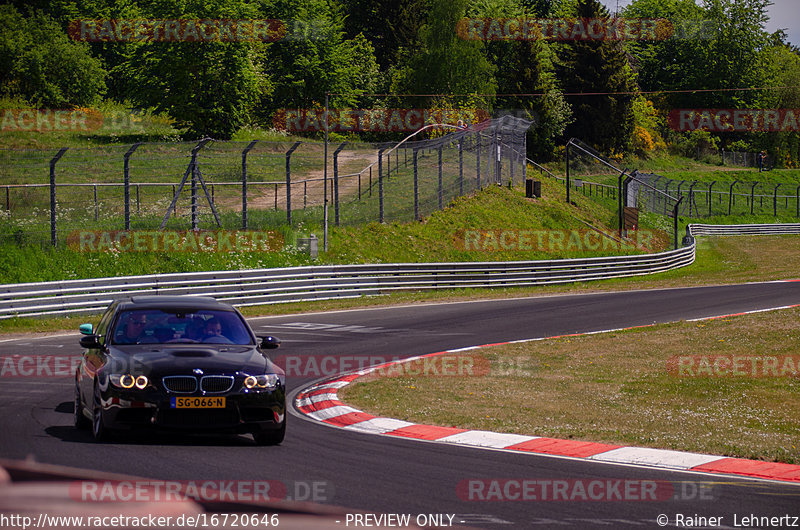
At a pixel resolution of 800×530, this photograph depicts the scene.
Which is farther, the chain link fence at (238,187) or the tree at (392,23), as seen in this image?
the tree at (392,23)

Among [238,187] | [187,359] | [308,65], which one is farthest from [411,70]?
[187,359]

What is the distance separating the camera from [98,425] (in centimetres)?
862

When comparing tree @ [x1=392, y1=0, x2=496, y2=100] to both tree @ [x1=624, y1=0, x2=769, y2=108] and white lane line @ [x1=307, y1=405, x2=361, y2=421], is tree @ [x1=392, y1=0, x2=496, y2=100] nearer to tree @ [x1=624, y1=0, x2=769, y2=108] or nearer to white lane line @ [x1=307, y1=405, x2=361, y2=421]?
tree @ [x1=624, y1=0, x2=769, y2=108]

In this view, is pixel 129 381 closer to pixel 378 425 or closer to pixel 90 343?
pixel 90 343

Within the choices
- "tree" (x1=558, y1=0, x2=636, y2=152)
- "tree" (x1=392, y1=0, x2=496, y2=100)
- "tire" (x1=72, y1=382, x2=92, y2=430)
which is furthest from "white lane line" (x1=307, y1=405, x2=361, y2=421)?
"tree" (x1=558, y1=0, x2=636, y2=152)

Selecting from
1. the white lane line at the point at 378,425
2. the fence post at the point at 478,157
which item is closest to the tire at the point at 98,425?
the white lane line at the point at 378,425

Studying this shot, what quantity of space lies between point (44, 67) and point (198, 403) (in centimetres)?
6323

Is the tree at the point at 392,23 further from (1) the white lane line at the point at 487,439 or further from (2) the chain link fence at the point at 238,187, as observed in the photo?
(1) the white lane line at the point at 487,439

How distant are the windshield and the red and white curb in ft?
5.75

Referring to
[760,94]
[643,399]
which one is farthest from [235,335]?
[760,94]

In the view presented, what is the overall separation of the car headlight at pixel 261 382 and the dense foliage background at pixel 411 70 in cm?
4935

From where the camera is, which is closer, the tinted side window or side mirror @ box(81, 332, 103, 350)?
side mirror @ box(81, 332, 103, 350)

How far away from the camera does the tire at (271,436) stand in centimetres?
887

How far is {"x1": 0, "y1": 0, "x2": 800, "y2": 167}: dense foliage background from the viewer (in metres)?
57.0
